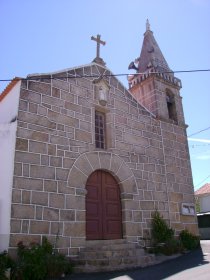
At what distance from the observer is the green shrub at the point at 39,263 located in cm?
693

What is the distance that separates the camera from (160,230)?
10.6 m

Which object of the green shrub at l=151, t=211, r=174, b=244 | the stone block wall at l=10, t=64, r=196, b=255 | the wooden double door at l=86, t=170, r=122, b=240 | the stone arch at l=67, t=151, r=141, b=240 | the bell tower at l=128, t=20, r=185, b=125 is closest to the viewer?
the stone block wall at l=10, t=64, r=196, b=255

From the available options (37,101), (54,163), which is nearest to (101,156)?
(54,163)

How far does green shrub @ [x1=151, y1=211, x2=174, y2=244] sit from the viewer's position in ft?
34.3

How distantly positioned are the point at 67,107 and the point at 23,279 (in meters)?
5.25

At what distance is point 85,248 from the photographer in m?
8.80

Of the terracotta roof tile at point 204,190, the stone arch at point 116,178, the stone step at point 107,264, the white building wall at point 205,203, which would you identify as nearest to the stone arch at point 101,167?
the stone arch at point 116,178

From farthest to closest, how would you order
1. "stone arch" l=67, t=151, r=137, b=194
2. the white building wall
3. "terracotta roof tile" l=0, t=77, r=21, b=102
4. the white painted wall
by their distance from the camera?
the white building wall
"stone arch" l=67, t=151, r=137, b=194
"terracotta roof tile" l=0, t=77, r=21, b=102
the white painted wall

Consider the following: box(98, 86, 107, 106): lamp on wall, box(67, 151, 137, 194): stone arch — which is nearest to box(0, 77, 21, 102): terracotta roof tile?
box(67, 151, 137, 194): stone arch

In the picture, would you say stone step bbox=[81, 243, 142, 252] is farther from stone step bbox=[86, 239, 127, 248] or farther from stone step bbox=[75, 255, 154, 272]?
stone step bbox=[75, 255, 154, 272]

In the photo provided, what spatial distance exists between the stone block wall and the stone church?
0.09 feet

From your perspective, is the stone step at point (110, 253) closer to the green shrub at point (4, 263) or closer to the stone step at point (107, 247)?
the stone step at point (107, 247)

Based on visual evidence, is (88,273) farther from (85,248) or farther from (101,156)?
(101,156)

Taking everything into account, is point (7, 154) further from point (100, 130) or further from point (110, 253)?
point (110, 253)
